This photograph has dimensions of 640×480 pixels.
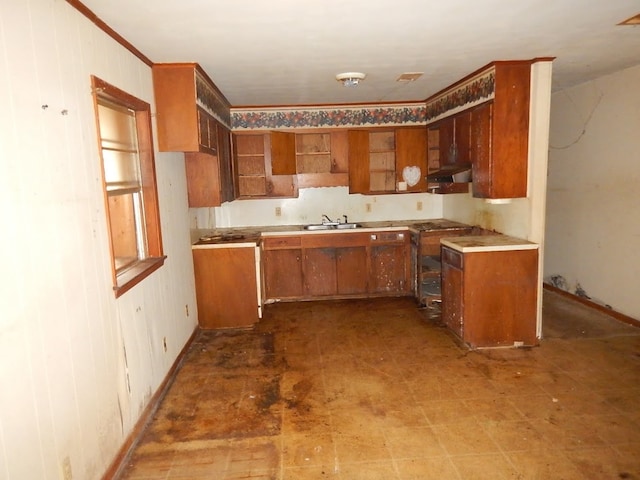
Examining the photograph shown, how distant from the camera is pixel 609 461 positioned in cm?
238

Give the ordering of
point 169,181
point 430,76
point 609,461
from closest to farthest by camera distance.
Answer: point 609,461, point 169,181, point 430,76

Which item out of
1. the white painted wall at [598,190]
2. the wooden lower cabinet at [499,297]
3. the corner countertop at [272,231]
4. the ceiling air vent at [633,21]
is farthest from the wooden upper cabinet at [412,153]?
the ceiling air vent at [633,21]

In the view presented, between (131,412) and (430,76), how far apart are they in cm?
379

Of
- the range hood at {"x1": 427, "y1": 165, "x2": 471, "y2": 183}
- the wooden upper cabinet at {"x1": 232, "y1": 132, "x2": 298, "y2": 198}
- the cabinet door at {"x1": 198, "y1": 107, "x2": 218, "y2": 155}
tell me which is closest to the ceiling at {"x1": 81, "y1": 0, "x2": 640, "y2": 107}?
the cabinet door at {"x1": 198, "y1": 107, "x2": 218, "y2": 155}

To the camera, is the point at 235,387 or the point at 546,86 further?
the point at 546,86

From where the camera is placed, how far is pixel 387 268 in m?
5.54

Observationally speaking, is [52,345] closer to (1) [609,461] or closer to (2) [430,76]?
(1) [609,461]

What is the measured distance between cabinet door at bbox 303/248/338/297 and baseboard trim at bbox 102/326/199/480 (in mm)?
1969

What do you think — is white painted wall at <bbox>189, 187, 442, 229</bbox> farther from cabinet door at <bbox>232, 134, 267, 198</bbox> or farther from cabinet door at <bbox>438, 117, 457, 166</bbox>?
cabinet door at <bbox>438, 117, 457, 166</bbox>

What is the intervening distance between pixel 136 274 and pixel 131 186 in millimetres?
671

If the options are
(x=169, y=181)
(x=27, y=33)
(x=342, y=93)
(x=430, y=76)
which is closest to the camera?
(x=27, y=33)

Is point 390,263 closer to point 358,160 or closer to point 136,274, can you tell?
point 358,160

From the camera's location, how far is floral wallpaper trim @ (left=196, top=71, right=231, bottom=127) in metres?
3.70

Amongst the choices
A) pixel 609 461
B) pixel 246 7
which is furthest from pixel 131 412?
pixel 609 461
